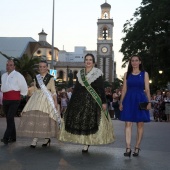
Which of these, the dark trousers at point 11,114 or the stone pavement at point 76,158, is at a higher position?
the dark trousers at point 11,114

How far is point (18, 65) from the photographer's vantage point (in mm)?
42625

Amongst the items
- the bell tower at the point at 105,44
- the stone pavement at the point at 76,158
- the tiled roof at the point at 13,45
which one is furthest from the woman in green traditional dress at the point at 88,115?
the bell tower at the point at 105,44

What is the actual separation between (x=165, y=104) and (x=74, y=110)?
13.3 m

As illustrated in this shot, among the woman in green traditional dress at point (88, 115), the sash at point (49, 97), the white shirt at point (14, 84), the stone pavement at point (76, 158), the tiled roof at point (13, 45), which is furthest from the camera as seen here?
the tiled roof at point (13, 45)

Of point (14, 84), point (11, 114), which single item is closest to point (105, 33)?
point (14, 84)

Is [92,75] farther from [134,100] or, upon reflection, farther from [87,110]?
[134,100]

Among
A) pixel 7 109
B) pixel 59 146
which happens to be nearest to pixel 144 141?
pixel 59 146

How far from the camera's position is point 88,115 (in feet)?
24.7

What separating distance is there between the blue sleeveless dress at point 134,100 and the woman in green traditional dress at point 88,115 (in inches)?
17.0

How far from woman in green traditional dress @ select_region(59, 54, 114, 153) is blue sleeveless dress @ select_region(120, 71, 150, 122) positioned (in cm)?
43

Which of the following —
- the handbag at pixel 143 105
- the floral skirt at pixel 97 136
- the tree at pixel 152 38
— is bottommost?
the floral skirt at pixel 97 136

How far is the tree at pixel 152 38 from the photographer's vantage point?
124 feet

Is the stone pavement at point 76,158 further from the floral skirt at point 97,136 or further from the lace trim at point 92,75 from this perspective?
the lace trim at point 92,75

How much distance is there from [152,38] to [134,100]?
34045 millimetres
